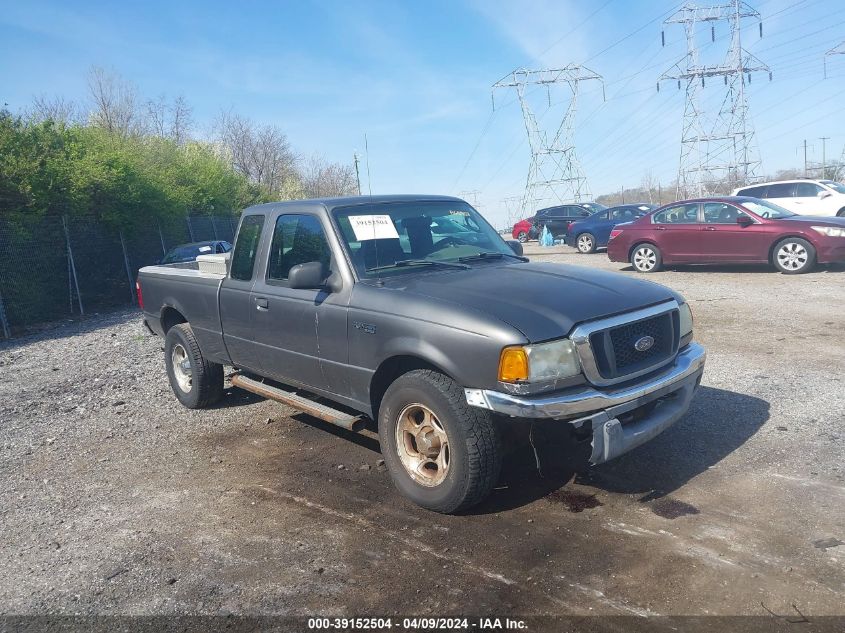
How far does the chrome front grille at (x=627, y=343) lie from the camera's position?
11.6 feet

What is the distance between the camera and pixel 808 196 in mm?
17609

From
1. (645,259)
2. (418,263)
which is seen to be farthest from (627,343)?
(645,259)

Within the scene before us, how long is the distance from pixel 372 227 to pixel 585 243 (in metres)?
18.0

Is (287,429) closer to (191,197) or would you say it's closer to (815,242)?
(815,242)

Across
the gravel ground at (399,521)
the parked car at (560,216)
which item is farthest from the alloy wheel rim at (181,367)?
the parked car at (560,216)

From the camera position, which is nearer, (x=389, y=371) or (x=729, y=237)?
(x=389, y=371)

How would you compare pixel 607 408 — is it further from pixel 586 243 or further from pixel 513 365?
pixel 586 243

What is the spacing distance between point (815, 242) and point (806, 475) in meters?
9.71

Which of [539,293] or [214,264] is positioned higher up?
[214,264]

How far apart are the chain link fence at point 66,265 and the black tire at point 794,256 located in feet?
47.8

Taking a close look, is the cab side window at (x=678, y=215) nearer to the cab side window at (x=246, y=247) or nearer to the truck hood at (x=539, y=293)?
the truck hood at (x=539, y=293)

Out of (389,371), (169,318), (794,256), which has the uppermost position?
(169,318)

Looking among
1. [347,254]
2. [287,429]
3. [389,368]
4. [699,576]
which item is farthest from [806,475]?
[287,429]

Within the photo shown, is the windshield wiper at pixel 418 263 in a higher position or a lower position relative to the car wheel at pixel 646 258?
higher
